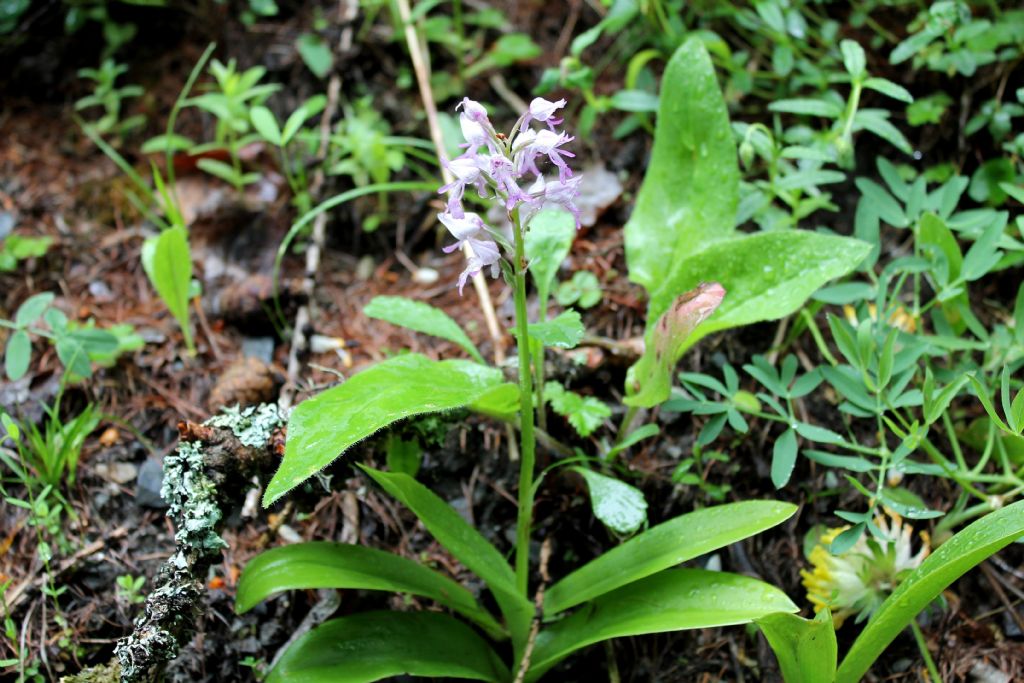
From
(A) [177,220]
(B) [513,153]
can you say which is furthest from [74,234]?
(B) [513,153]

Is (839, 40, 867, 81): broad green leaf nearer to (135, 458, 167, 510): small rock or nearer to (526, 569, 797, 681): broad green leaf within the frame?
(526, 569, 797, 681): broad green leaf

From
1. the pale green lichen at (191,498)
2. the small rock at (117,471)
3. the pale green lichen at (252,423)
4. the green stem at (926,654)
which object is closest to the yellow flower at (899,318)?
the green stem at (926,654)

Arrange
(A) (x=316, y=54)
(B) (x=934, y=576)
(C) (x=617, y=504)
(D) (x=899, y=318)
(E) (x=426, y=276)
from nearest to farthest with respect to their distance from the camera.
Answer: (B) (x=934, y=576) → (C) (x=617, y=504) → (D) (x=899, y=318) → (E) (x=426, y=276) → (A) (x=316, y=54)

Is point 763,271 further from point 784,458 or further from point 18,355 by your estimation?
point 18,355

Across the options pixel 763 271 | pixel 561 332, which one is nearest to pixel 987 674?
pixel 763 271

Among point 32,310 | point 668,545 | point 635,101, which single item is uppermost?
point 635,101

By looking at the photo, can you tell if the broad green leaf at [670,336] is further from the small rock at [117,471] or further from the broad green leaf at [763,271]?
the small rock at [117,471]
